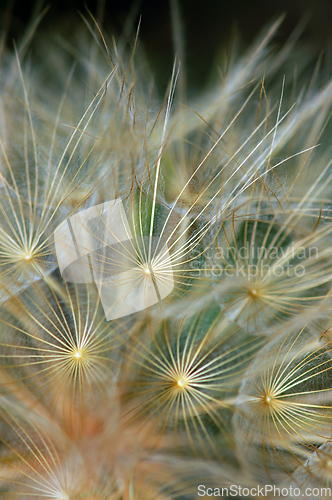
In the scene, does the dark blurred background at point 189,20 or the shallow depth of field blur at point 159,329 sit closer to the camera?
the shallow depth of field blur at point 159,329

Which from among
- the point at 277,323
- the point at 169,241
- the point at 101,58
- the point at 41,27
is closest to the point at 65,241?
the point at 169,241

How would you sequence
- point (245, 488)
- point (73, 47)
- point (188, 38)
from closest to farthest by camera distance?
point (245, 488) < point (73, 47) < point (188, 38)

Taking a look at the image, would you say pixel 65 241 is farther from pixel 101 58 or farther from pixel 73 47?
pixel 73 47

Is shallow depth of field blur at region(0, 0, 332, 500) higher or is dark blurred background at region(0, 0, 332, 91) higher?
dark blurred background at region(0, 0, 332, 91)

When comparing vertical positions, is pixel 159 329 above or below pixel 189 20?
below

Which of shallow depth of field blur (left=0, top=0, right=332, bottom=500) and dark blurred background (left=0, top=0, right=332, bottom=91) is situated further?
dark blurred background (left=0, top=0, right=332, bottom=91)

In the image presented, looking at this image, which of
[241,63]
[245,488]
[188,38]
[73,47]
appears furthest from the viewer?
[188,38]

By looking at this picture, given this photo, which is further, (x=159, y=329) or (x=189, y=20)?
(x=189, y=20)

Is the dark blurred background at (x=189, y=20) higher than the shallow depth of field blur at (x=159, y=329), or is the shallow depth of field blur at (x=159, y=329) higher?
the dark blurred background at (x=189, y=20)
